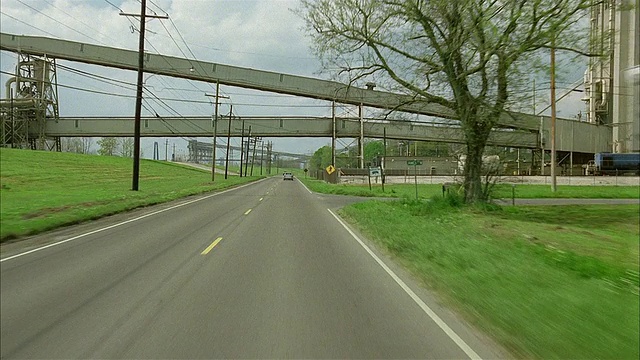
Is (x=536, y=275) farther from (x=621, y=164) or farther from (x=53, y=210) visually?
(x=53, y=210)

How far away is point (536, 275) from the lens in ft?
26.9

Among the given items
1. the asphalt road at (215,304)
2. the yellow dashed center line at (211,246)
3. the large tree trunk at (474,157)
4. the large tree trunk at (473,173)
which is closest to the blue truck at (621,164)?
the asphalt road at (215,304)

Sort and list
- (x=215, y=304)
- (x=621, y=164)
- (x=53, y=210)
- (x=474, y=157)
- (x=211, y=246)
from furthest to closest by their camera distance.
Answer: (x=474, y=157), (x=53, y=210), (x=211, y=246), (x=621, y=164), (x=215, y=304)

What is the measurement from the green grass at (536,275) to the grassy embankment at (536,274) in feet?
0.04

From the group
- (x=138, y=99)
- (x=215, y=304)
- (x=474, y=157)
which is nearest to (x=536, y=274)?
(x=215, y=304)

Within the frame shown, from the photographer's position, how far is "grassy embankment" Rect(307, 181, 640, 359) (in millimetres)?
5219

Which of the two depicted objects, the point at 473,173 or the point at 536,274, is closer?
the point at 536,274

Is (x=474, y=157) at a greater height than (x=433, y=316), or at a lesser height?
greater

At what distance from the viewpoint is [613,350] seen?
4738 millimetres

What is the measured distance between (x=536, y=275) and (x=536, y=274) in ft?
0.28

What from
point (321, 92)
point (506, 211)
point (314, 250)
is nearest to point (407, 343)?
point (314, 250)

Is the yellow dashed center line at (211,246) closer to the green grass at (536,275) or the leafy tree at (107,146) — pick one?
the green grass at (536,275)

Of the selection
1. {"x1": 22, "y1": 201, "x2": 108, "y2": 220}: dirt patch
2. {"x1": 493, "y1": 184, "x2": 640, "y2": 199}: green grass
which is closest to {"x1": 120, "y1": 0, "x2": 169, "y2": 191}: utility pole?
{"x1": 22, "y1": 201, "x2": 108, "y2": 220}: dirt patch

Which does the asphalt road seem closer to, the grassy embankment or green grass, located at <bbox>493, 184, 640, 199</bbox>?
the grassy embankment
